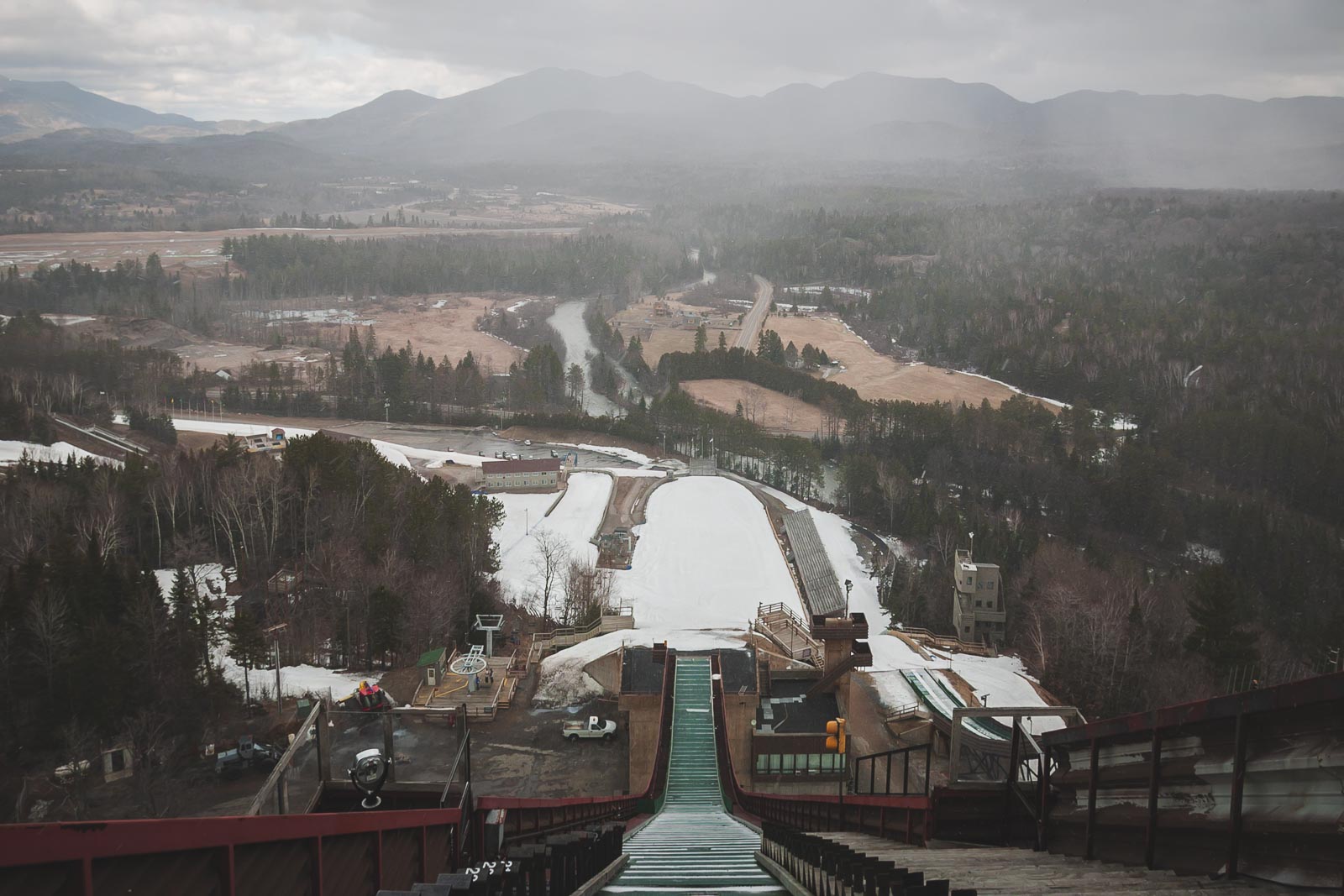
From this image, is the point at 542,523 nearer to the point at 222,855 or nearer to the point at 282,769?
the point at 282,769

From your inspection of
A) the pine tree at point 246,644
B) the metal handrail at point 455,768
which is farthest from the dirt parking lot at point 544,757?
the metal handrail at point 455,768

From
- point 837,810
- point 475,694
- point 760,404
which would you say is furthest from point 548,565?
point 760,404

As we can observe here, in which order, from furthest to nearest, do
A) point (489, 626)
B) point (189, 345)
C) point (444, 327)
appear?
point (444, 327) → point (189, 345) → point (489, 626)

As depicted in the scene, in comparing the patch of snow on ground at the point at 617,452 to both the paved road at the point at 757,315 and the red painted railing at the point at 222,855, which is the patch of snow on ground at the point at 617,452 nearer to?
the paved road at the point at 757,315

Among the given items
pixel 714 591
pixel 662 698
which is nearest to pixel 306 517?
pixel 714 591

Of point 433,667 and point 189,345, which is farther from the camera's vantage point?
point 189,345
